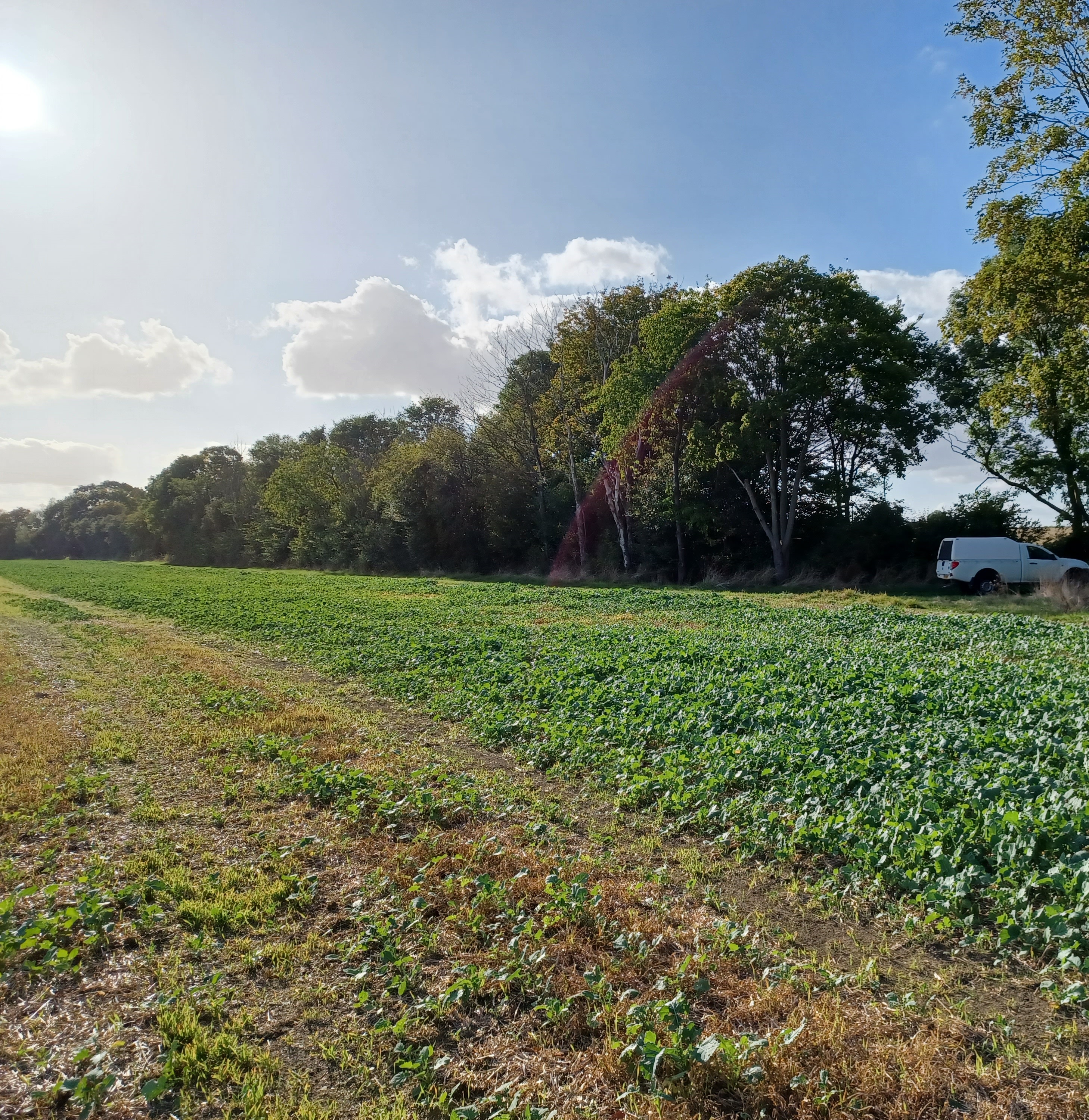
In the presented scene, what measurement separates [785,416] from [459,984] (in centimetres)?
2873

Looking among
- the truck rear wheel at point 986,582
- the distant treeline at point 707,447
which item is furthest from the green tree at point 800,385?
the truck rear wheel at point 986,582

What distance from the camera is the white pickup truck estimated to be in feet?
78.5

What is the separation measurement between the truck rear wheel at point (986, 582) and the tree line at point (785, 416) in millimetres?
4682

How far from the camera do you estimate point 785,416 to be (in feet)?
94.5

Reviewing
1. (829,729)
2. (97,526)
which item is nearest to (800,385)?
(829,729)

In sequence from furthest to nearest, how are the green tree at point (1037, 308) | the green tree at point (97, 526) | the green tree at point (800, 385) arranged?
the green tree at point (97, 526)
the green tree at point (800, 385)
the green tree at point (1037, 308)

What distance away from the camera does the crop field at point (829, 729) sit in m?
4.46

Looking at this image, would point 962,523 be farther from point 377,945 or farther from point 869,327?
point 377,945

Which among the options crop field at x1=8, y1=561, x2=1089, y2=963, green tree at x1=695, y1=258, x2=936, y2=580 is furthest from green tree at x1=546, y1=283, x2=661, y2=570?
crop field at x1=8, y1=561, x2=1089, y2=963

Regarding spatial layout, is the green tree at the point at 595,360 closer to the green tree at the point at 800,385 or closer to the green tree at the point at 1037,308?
the green tree at the point at 800,385

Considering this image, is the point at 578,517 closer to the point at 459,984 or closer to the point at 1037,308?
the point at 1037,308

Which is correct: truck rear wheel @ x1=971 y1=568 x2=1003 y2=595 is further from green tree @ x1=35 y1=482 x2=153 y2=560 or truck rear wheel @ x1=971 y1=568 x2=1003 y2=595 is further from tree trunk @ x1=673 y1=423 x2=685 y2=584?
green tree @ x1=35 y1=482 x2=153 y2=560

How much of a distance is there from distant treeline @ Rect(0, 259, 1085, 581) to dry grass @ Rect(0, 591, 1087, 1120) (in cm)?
2154

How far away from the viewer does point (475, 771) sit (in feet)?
24.2
